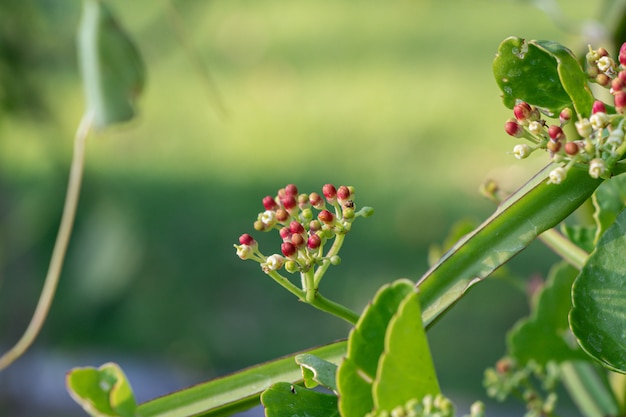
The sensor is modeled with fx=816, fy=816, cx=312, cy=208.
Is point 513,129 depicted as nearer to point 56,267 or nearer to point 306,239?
point 306,239

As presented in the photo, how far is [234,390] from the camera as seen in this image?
Result: 1.26 feet

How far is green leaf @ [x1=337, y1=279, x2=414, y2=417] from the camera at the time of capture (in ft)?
1.04

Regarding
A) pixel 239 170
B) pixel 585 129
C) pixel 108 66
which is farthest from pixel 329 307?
pixel 239 170

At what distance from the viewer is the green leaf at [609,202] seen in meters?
0.44

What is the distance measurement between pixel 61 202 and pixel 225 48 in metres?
1.99

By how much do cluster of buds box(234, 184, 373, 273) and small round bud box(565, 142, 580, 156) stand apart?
0.10 metres

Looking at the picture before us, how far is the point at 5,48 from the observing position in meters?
1.49

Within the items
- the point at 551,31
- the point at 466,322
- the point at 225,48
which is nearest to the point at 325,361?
the point at 466,322

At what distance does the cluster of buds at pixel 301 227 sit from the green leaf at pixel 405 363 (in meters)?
0.08

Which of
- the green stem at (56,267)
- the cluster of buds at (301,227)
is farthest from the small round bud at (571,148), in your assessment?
the green stem at (56,267)

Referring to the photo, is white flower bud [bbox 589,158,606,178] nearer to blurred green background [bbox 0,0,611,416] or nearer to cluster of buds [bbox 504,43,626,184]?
cluster of buds [bbox 504,43,626,184]

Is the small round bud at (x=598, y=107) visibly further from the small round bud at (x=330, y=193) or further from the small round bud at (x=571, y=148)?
the small round bud at (x=330, y=193)

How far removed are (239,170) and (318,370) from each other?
2.75 metres

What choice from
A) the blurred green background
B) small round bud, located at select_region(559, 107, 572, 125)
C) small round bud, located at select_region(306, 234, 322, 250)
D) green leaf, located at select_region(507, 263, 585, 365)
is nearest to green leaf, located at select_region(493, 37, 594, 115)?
small round bud, located at select_region(559, 107, 572, 125)
